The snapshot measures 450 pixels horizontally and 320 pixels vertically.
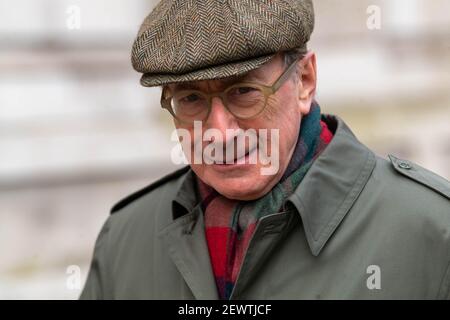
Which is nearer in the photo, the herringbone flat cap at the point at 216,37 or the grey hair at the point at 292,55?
the herringbone flat cap at the point at 216,37

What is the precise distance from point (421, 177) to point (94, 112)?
3.46 meters

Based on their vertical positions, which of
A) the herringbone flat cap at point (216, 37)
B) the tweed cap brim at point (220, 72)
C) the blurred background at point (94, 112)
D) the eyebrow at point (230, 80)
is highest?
the herringbone flat cap at point (216, 37)

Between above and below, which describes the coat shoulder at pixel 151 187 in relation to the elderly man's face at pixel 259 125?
below

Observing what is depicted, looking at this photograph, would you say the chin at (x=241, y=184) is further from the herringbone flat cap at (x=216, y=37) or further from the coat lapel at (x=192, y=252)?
the herringbone flat cap at (x=216, y=37)

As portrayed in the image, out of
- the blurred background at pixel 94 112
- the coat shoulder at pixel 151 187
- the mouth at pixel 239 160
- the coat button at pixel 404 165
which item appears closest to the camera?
the mouth at pixel 239 160

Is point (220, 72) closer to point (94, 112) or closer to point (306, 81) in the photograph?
point (306, 81)

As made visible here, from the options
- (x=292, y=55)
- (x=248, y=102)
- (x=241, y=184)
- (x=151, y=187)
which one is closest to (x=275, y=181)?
(x=241, y=184)

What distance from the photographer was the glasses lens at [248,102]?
86.6 inches

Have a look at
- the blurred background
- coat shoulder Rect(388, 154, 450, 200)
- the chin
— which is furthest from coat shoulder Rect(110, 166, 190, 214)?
the blurred background

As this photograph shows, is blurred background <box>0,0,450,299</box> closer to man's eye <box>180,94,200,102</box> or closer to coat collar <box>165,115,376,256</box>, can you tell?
coat collar <box>165,115,376,256</box>

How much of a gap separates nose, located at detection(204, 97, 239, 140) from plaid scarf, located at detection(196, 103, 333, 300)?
0.73 feet

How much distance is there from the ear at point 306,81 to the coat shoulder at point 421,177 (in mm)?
289

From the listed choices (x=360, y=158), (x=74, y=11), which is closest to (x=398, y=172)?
(x=360, y=158)

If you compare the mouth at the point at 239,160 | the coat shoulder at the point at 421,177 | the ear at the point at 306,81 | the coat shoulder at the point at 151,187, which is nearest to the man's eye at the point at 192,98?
the mouth at the point at 239,160
